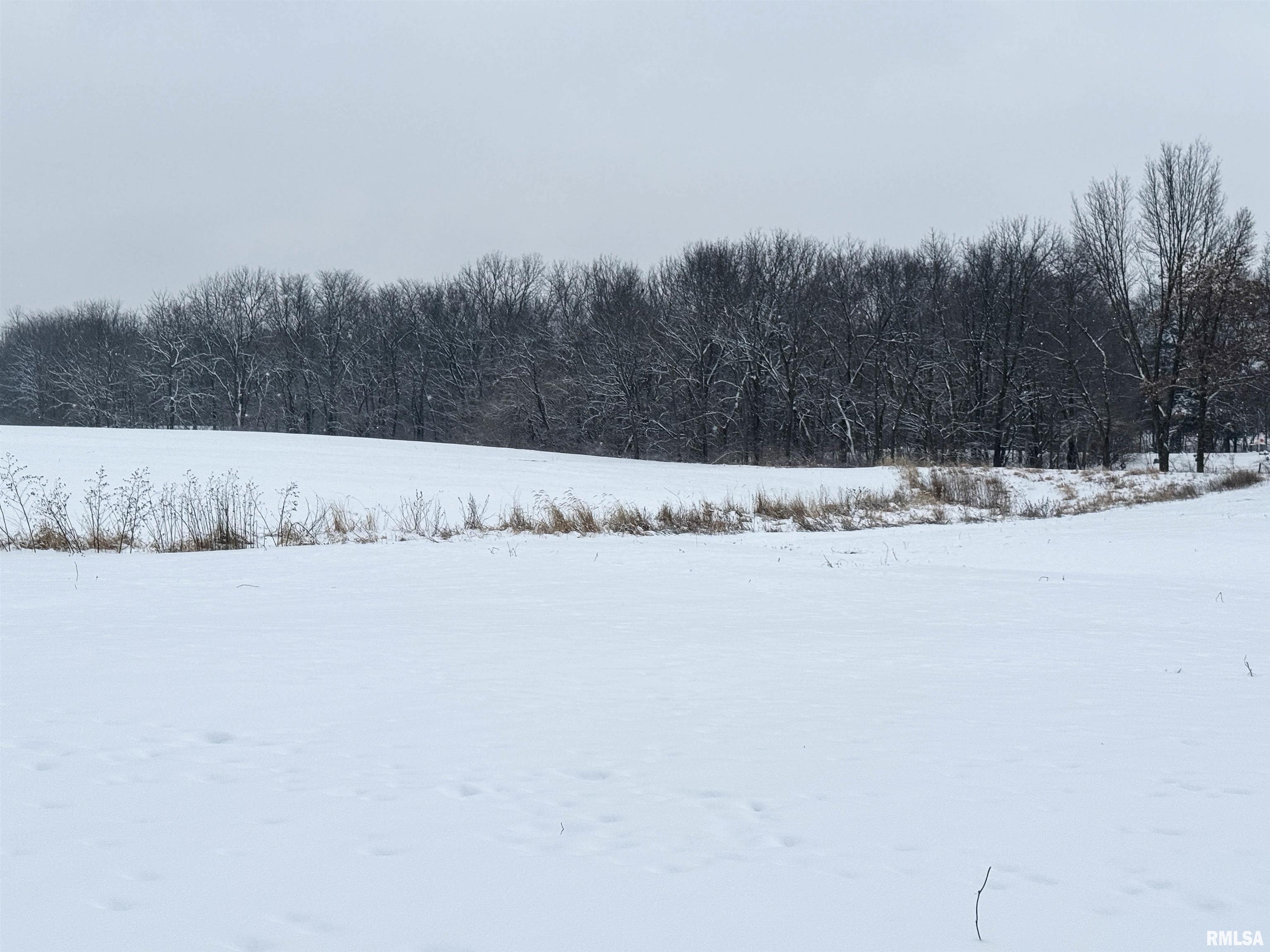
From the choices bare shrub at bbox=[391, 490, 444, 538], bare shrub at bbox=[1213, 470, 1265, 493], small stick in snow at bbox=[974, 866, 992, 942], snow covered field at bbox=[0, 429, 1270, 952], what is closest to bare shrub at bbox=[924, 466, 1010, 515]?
bare shrub at bbox=[1213, 470, 1265, 493]

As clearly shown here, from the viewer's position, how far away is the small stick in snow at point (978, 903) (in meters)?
2.74

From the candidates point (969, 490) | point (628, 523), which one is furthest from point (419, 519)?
point (969, 490)

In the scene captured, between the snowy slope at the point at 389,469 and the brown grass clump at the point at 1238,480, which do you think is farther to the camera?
the brown grass clump at the point at 1238,480

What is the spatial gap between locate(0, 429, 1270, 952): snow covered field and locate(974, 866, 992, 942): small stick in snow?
2 centimetres

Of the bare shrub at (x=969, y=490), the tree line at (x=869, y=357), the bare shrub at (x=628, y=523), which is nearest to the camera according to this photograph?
the bare shrub at (x=628, y=523)

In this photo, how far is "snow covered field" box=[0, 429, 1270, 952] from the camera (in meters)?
2.84

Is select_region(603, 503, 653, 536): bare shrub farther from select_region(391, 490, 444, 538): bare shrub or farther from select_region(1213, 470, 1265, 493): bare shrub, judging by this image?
select_region(1213, 470, 1265, 493): bare shrub

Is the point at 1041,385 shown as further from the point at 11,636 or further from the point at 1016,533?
the point at 11,636

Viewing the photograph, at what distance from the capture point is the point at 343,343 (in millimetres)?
64125

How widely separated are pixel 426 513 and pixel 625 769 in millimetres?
13550

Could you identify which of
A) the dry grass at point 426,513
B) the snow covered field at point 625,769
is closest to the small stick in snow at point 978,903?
the snow covered field at point 625,769

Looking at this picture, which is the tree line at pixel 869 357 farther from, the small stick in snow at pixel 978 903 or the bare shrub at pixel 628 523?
the small stick in snow at pixel 978 903

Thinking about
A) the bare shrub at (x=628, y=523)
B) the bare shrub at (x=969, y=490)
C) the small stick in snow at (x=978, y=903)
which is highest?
the bare shrub at (x=969, y=490)

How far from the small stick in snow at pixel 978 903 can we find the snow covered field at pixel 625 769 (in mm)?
22
